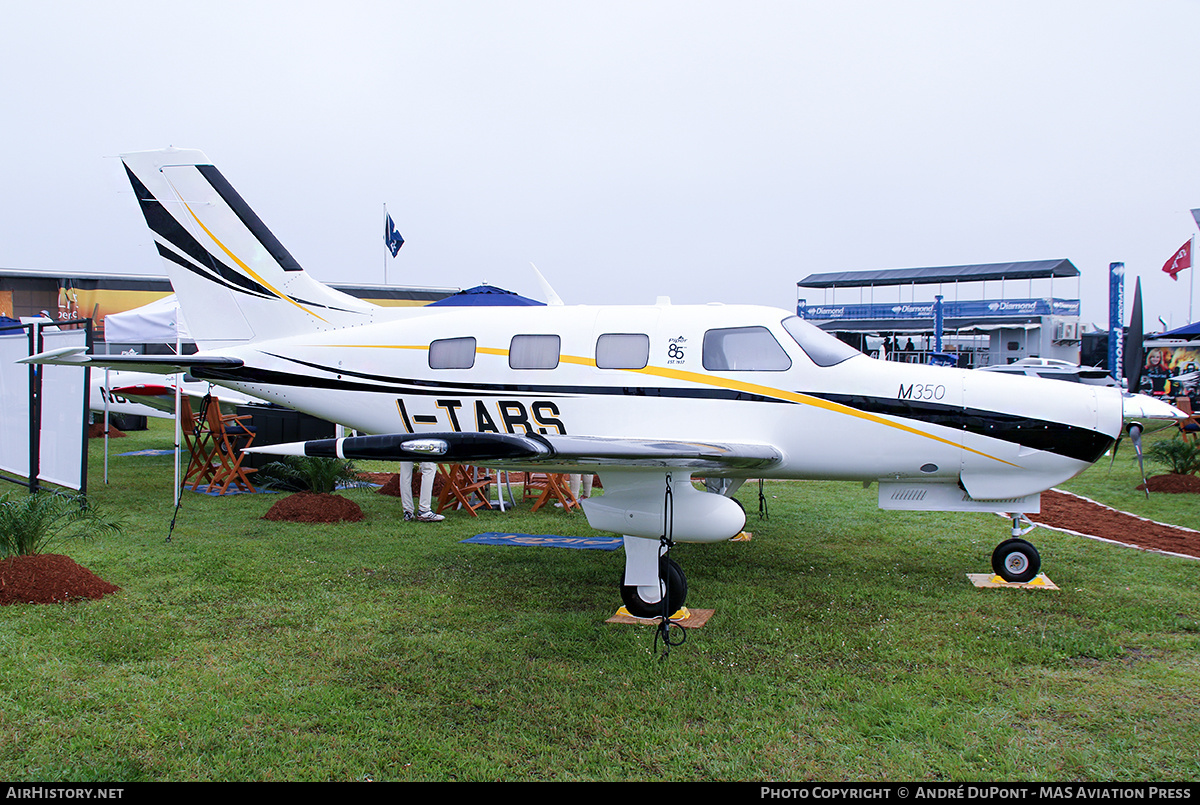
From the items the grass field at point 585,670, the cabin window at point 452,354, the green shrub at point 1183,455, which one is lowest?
the grass field at point 585,670

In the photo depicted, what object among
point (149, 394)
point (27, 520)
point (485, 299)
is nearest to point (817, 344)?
point (485, 299)

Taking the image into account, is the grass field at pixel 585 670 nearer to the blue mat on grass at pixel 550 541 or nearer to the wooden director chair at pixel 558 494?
the blue mat on grass at pixel 550 541

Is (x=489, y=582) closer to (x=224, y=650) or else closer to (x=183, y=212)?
(x=224, y=650)

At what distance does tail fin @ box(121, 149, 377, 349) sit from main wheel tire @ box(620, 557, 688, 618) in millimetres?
4512

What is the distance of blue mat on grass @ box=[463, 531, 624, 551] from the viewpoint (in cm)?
910

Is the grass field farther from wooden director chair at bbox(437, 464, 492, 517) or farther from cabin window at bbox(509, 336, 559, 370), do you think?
wooden director chair at bbox(437, 464, 492, 517)

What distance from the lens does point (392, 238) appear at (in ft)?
106

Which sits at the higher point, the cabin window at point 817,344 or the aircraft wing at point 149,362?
the cabin window at point 817,344

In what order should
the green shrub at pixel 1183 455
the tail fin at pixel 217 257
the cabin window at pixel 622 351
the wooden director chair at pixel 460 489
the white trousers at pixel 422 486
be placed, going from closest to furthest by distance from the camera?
the cabin window at pixel 622 351
the tail fin at pixel 217 257
the white trousers at pixel 422 486
the wooden director chair at pixel 460 489
the green shrub at pixel 1183 455

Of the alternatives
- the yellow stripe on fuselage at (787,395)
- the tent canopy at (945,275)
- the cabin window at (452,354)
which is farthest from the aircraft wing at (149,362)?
the tent canopy at (945,275)

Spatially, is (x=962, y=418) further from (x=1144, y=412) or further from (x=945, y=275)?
(x=945, y=275)

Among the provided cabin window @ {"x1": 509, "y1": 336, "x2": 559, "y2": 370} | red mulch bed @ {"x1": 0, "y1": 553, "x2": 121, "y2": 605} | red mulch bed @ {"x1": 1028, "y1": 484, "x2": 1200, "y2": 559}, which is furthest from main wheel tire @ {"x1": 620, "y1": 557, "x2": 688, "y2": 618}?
red mulch bed @ {"x1": 1028, "y1": 484, "x2": 1200, "y2": 559}

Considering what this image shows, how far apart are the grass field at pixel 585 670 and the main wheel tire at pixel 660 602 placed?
275 mm

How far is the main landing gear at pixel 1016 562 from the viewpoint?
23.4 ft
